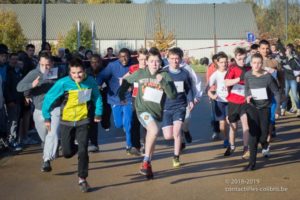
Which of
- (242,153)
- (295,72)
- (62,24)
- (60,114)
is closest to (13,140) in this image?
(60,114)

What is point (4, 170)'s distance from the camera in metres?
8.93

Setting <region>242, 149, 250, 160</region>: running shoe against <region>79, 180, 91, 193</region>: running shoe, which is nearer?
<region>79, 180, 91, 193</region>: running shoe

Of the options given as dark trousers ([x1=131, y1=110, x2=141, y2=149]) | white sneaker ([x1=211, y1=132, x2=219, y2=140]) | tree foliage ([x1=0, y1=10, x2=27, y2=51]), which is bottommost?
white sneaker ([x1=211, y1=132, x2=219, y2=140])

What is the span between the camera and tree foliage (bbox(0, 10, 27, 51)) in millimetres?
39844

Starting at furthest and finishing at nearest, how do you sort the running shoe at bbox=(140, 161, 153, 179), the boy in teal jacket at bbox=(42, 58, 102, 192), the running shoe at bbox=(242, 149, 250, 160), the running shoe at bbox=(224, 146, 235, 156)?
the running shoe at bbox=(224, 146, 235, 156), the running shoe at bbox=(242, 149, 250, 160), the running shoe at bbox=(140, 161, 153, 179), the boy in teal jacket at bbox=(42, 58, 102, 192)

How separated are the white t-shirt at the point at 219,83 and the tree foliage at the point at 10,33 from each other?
98.8ft

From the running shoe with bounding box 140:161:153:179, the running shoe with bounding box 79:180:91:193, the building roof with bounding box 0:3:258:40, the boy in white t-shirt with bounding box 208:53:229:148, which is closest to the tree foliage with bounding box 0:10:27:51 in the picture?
the building roof with bounding box 0:3:258:40

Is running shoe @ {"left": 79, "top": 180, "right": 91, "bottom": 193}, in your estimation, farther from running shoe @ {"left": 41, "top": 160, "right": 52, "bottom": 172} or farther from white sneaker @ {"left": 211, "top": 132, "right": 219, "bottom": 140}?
white sneaker @ {"left": 211, "top": 132, "right": 219, "bottom": 140}

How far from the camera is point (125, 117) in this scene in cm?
1038

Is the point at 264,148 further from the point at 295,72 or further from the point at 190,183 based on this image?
the point at 295,72

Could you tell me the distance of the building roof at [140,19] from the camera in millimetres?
70688

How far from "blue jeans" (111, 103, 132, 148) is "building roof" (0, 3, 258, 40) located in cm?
5914

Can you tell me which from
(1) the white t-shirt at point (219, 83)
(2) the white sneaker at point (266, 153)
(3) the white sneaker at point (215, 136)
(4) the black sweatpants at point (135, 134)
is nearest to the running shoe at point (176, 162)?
(4) the black sweatpants at point (135, 134)

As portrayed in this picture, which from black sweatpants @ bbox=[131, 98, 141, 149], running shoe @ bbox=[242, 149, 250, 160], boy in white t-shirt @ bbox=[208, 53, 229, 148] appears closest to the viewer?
running shoe @ bbox=[242, 149, 250, 160]
